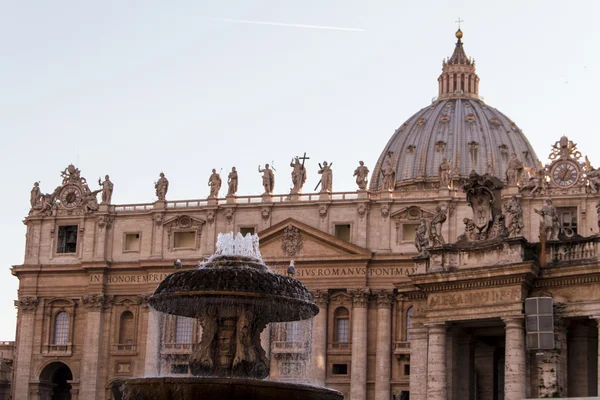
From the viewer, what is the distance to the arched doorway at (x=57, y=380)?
90938 mm

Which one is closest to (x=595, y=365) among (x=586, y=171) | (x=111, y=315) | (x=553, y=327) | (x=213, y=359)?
(x=553, y=327)

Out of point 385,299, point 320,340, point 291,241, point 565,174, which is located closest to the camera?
point 565,174

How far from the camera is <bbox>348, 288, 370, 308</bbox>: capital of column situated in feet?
271

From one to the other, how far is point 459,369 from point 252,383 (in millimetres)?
12592

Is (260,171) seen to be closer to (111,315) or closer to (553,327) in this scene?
(111,315)

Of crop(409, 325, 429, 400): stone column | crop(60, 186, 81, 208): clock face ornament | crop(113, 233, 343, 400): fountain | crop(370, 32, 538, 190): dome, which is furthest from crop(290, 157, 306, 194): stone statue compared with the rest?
crop(113, 233, 343, 400): fountain

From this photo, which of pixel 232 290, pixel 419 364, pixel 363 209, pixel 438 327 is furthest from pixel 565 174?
pixel 232 290

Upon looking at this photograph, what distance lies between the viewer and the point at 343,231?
85.2 meters

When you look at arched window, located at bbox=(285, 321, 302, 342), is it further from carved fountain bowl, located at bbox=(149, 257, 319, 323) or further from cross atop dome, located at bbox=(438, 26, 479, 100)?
cross atop dome, located at bbox=(438, 26, 479, 100)

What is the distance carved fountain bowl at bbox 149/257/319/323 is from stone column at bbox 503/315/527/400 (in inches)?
291

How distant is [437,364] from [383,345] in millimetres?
45516

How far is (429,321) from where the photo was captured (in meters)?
36.6

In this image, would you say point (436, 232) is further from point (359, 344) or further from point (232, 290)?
point (359, 344)


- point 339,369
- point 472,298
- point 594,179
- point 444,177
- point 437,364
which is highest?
point 444,177
